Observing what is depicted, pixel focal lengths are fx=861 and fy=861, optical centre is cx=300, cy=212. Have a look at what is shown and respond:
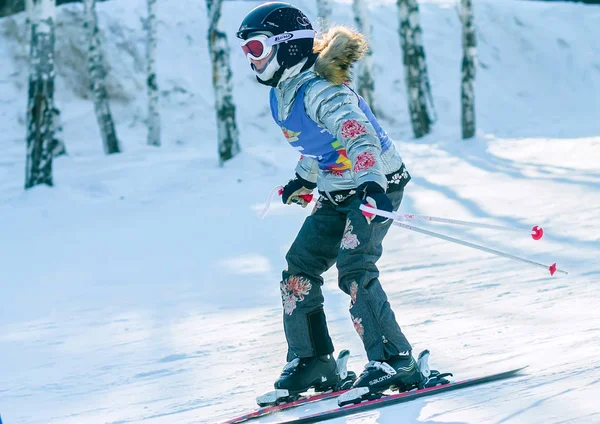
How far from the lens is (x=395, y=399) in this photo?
330 centimetres

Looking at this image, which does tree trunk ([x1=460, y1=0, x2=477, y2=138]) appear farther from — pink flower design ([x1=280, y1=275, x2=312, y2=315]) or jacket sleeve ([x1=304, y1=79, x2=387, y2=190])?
jacket sleeve ([x1=304, y1=79, x2=387, y2=190])

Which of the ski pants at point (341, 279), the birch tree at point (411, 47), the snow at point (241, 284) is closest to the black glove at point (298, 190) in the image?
the ski pants at point (341, 279)

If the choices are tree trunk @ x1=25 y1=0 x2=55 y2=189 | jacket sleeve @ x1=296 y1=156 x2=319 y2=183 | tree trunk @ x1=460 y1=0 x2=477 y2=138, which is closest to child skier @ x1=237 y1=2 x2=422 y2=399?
→ jacket sleeve @ x1=296 y1=156 x2=319 y2=183

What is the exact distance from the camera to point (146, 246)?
8.47 m

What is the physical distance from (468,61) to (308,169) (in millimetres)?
13766

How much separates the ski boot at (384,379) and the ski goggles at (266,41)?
134 cm

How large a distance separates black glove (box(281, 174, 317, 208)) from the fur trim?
63 cm

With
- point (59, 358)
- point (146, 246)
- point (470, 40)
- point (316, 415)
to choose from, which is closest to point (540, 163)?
point (470, 40)

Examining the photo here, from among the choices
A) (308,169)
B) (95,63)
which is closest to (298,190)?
(308,169)

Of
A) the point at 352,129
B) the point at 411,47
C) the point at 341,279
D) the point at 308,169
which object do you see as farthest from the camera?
the point at 411,47

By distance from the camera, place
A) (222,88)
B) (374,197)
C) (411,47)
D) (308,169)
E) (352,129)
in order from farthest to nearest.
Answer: (411,47) < (222,88) < (308,169) < (352,129) < (374,197)

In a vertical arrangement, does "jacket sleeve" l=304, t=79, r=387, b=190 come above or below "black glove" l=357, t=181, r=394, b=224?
above

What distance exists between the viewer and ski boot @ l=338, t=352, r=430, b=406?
3.33 metres

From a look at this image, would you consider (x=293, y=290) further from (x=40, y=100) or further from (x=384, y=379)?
(x=40, y=100)
